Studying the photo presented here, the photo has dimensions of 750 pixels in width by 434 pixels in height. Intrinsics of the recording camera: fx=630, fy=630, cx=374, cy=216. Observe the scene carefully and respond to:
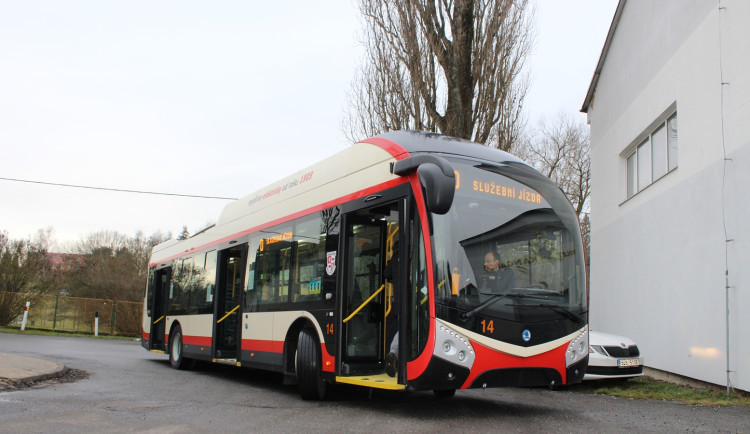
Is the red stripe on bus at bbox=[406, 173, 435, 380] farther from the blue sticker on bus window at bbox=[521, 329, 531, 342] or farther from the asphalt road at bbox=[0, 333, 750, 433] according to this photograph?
Answer: the blue sticker on bus window at bbox=[521, 329, 531, 342]

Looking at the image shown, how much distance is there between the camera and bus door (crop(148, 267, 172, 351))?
51.0 ft

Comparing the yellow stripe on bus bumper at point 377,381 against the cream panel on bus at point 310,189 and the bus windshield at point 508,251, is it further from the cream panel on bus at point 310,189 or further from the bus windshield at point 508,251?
the cream panel on bus at point 310,189

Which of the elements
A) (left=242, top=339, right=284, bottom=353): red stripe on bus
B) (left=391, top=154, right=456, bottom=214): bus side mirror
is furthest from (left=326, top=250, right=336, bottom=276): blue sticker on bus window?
(left=391, top=154, right=456, bottom=214): bus side mirror

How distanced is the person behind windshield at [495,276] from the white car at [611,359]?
457 centimetres

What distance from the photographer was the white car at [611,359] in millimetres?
10414

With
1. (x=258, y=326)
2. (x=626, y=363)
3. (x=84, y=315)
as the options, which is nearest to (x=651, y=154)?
(x=626, y=363)

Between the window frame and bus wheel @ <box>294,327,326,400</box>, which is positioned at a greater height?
the window frame

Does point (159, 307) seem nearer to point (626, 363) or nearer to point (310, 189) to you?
point (310, 189)

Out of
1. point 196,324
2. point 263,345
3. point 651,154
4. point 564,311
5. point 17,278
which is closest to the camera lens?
point 564,311

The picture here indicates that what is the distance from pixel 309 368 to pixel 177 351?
22.8 ft

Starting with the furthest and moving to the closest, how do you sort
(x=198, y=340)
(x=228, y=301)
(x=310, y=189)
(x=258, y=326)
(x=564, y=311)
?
(x=198, y=340) < (x=228, y=301) < (x=258, y=326) < (x=310, y=189) < (x=564, y=311)

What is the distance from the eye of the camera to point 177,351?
1411cm

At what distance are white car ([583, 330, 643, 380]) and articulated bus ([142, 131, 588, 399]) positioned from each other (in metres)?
3.14

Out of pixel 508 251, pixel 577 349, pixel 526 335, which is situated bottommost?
pixel 577 349
